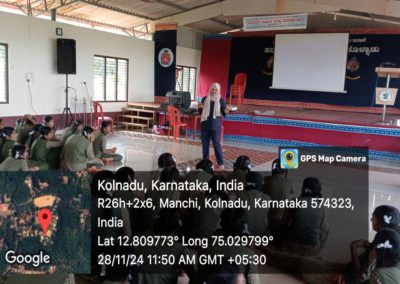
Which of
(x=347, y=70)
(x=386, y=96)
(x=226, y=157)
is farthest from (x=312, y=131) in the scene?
(x=347, y=70)

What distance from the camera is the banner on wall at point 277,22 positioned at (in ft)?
27.7

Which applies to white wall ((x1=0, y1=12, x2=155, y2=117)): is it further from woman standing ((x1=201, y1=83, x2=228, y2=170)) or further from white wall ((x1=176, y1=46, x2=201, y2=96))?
woman standing ((x1=201, y1=83, x2=228, y2=170))

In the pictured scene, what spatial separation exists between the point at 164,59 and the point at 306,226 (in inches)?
385

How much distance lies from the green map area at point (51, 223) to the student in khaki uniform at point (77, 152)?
1836 millimetres

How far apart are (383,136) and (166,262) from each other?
252 inches

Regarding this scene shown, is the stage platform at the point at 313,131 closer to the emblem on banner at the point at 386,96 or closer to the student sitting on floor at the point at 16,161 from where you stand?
the emblem on banner at the point at 386,96

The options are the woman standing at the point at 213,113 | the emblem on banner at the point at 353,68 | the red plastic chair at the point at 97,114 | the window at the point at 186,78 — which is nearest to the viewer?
the woman standing at the point at 213,113

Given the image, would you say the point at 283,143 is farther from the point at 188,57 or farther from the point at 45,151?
the point at 188,57

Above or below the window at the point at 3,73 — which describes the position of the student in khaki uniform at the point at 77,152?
below

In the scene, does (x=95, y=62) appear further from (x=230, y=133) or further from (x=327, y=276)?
(x=327, y=276)

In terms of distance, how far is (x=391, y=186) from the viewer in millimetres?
5426

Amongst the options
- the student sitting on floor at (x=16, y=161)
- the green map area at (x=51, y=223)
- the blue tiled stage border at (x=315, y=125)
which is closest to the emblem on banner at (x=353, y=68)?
the blue tiled stage border at (x=315, y=125)

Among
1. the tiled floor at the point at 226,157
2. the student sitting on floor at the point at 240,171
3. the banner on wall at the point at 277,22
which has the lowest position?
the tiled floor at the point at 226,157

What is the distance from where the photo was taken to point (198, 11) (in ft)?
36.9
